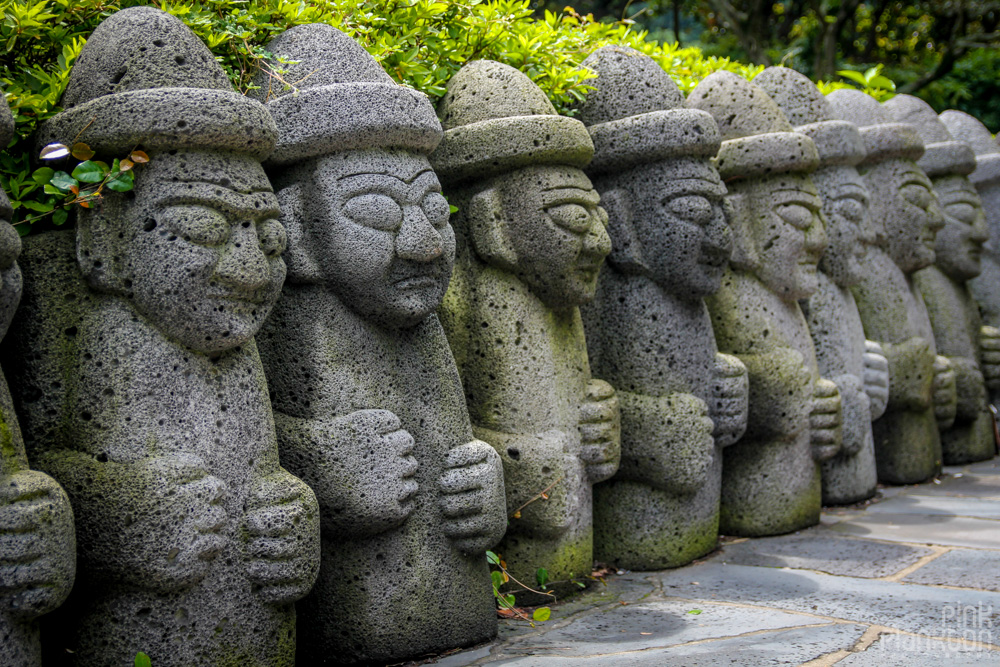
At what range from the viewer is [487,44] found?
13.5 feet

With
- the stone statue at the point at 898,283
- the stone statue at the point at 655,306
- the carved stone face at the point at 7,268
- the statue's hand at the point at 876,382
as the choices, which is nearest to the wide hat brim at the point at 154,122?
the carved stone face at the point at 7,268

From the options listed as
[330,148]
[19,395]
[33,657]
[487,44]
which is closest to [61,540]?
[33,657]

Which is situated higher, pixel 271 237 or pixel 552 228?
pixel 552 228

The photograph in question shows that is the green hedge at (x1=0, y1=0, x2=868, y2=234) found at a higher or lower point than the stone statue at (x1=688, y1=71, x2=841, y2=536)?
higher

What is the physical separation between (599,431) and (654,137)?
1.19 metres

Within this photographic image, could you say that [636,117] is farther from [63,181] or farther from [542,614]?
[63,181]

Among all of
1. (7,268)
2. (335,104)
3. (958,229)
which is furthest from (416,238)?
(958,229)

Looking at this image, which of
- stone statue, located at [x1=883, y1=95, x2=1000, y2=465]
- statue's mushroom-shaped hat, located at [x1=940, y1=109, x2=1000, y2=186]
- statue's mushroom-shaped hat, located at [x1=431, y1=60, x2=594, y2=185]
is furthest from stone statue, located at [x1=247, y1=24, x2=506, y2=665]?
statue's mushroom-shaped hat, located at [x1=940, y1=109, x2=1000, y2=186]

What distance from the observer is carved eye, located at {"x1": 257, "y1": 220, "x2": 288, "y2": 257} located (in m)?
2.77

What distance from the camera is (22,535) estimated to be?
218 centimetres

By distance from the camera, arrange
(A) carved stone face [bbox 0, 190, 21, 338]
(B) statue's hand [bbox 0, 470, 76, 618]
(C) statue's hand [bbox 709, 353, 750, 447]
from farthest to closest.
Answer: (C) statue's hand [bbox 709, 353, 750, 447] → (A) carved stone face [bbox 0, 190, 21, 338] → (B) statue's hand [bbox 0, 470, 76, 618]

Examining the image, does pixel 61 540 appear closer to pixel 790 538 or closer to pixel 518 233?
pixel 518 233

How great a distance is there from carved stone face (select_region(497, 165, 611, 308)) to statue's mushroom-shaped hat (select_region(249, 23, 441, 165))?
1.66 feet

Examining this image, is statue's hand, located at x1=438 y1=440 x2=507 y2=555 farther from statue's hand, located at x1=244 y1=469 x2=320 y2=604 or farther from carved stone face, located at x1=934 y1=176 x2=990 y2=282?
carved stone face, located at x1=934 y1=176 x2=990 y2=282
